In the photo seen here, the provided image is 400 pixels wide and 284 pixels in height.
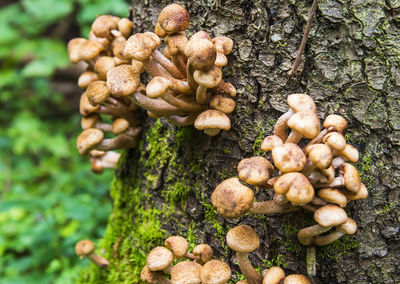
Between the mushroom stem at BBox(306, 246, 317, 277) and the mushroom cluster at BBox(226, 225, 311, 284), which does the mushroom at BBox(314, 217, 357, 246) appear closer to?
the mushroom stem at BBox(306, 246, 317, 277)

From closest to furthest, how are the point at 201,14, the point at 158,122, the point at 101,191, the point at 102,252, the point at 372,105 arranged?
1. the point at 372,105
2. the point at 201,14
3. the point at 158,122
4. the point at 102,252
5. the point at 101,191

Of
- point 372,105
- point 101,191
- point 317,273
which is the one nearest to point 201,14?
point 372,105

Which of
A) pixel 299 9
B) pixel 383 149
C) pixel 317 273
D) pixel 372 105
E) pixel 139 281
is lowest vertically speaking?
pixel 139 281

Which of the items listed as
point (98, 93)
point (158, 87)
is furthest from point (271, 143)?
point (98, 93)

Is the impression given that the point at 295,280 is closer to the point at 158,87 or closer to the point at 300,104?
the point at 300,104

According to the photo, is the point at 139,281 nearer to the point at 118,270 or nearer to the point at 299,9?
the point at 118,270

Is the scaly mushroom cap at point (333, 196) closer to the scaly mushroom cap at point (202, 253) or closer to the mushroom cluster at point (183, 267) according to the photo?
the mushroom cluster at point (183, 267)
